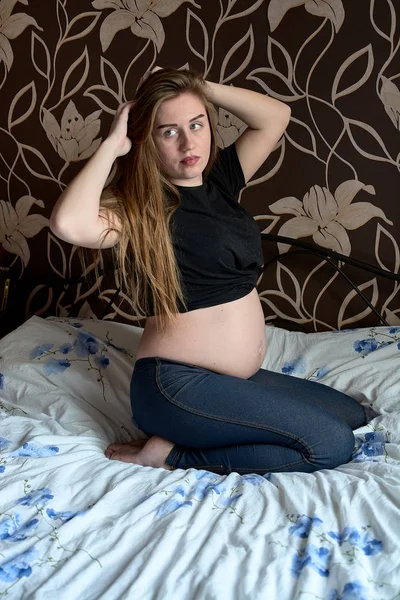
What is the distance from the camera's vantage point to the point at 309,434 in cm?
159

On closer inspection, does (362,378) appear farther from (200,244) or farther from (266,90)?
(266,90)

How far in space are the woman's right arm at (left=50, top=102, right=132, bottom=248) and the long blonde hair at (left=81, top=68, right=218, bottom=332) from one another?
0.03m

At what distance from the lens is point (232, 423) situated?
1605 mm

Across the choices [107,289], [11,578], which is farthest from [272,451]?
[107,289]

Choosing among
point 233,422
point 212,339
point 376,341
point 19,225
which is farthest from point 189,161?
point 19,225

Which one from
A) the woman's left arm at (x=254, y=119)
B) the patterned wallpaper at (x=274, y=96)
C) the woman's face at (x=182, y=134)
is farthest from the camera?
the patterned wallpaper at (x=274, y=96)

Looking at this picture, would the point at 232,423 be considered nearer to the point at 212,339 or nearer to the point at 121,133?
the point at 212,339

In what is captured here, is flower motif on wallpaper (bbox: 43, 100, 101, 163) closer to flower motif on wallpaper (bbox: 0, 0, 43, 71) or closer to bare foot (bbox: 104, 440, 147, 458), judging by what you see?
flower motif on wallpaper (bbox: 0, 0, 43, 71)

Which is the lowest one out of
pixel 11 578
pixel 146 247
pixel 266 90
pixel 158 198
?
pixel 11 578

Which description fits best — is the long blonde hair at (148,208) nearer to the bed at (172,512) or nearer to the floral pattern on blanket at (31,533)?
the bed at (172,512)

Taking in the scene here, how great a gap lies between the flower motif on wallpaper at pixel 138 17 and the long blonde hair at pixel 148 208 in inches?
30.2

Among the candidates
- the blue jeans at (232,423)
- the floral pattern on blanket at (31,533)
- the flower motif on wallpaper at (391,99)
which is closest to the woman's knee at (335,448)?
the blue jeans at (232,423)

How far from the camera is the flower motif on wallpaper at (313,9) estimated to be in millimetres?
2195

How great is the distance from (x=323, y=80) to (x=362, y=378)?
3.15 feet
